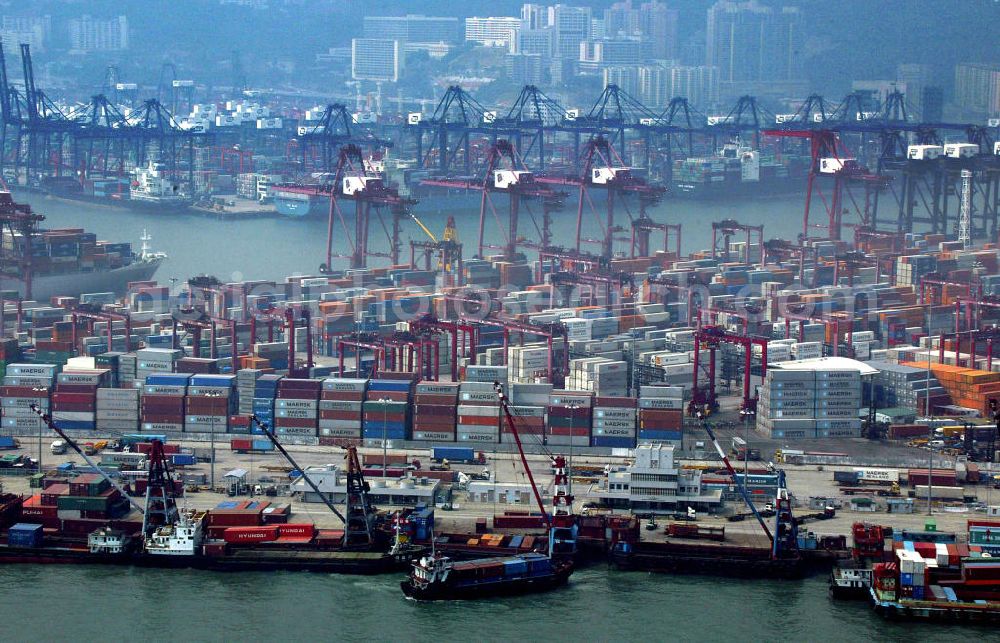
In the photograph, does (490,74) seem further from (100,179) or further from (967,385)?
(967,385)

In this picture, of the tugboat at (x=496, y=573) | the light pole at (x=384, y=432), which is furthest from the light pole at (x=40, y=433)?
the tugboat at (x=496, y=573)

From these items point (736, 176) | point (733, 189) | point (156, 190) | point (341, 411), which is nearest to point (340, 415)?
point (341, 411)

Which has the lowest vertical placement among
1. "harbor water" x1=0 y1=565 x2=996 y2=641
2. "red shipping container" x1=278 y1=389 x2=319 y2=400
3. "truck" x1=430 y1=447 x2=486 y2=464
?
"harbor water" x1=0 y1=565 x2=996 y2=641

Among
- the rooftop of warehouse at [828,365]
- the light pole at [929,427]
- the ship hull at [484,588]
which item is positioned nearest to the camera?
the ship hull at [484,588]

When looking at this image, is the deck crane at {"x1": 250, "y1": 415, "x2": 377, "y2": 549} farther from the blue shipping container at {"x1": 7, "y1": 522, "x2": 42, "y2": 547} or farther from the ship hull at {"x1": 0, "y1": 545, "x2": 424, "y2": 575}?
the blue shipping container at {"x1": 7, "y1": 522, "x2": 42, "y2": 547}

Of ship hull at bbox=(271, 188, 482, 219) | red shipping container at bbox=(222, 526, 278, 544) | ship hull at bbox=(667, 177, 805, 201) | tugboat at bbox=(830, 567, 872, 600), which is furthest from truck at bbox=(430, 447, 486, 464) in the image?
ship hull at bbox=(667, 177, 805, 201)

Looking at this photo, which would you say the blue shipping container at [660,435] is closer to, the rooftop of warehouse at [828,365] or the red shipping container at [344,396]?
the rooftop of warehouse at [828,365]
